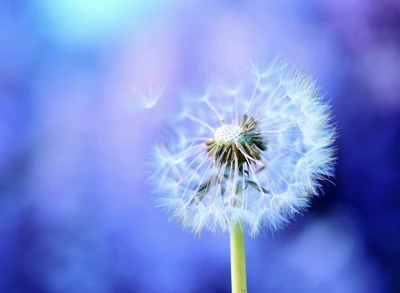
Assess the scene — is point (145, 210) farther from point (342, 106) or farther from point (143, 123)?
point (342, 106)

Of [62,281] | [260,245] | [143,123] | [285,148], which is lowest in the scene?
[62,281]

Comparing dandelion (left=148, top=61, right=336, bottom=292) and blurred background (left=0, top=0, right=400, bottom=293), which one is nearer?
dandelion (left=148, top=61, right=336, bottom=292)

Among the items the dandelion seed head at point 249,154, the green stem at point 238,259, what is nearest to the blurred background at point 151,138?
the dandelion seed head at point 249,154

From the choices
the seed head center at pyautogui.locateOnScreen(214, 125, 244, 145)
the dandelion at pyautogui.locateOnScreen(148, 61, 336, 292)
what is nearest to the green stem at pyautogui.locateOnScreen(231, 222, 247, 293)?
the dandelion at pyautogui.locateOnScreen(148, 61, 336, 292)

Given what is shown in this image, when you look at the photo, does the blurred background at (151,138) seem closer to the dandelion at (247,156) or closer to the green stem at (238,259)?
the dandelion at (247,156)

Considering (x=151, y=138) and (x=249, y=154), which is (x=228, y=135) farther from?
(x=151, y=138)

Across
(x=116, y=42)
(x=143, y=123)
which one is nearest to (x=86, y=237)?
(x=143, y=123)

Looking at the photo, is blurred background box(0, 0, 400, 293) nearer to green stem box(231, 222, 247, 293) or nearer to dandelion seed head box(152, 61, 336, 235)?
dandelion seed head box(152, 61, 336, 235)
